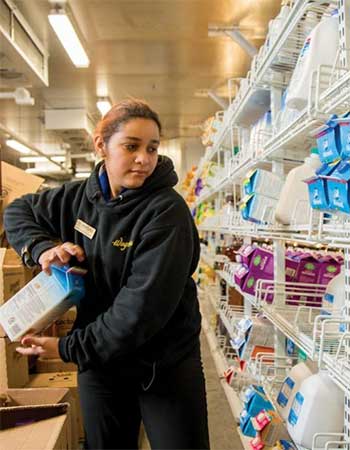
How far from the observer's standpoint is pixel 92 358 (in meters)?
1.29

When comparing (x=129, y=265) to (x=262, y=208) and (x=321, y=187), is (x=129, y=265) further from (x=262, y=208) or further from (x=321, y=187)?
(x=262, y=208)

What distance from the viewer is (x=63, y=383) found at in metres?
2.59

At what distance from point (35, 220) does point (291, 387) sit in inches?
48.0

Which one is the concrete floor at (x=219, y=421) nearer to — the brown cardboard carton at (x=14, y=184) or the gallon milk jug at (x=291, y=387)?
the gallon milk jug at (x=291, y=387)

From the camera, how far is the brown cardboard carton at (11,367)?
2236 millimetres

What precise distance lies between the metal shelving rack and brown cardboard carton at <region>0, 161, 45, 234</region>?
4.39 feet

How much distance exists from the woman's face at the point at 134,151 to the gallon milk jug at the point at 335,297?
88 centimetres

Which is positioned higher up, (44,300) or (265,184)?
(265,184)

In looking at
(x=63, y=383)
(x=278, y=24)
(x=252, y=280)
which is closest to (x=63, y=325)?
(x=63, y=383)

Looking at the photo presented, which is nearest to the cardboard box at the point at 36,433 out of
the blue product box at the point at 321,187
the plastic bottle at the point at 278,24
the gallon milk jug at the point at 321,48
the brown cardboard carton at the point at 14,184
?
the brown cardboard carton at the point at 14,184

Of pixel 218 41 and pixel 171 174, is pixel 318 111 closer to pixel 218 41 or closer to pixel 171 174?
pixel 171 174

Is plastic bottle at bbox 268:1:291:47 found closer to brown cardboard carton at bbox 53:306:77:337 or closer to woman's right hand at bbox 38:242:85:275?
woman's right hand at bbox 38:242:85:275

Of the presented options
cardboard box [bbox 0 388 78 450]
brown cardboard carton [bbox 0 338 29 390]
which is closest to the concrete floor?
brown cardboard carton [bbox 0 338 29 390]

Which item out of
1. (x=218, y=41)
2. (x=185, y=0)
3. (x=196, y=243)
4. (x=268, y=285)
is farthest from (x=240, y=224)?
(x=218, y=41)
